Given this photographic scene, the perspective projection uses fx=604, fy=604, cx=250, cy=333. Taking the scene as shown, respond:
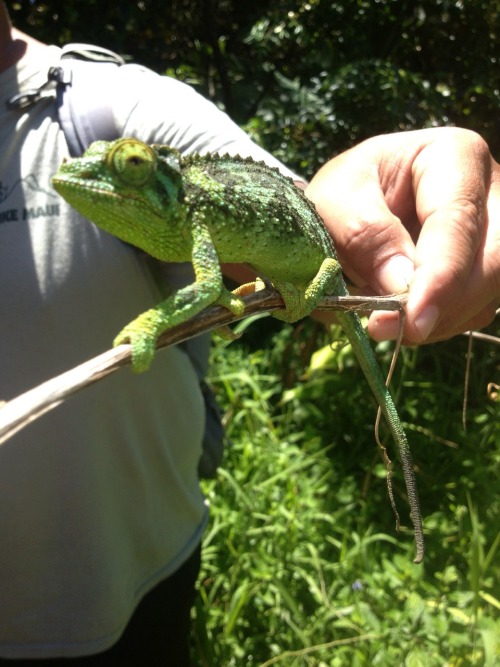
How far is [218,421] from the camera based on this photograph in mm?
1372

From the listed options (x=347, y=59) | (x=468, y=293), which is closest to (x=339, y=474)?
(x=468, y=293)

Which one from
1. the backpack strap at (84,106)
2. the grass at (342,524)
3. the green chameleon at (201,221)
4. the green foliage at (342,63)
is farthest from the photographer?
the green foliage at (342,63)

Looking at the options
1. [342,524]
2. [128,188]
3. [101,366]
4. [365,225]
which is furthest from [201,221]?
[342,524]

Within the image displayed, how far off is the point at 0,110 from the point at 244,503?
113cm

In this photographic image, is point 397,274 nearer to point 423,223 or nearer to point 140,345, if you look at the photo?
point 423,223

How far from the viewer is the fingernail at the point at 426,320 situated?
0.77 metres

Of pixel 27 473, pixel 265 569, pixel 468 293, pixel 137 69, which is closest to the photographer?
pixel 468 293

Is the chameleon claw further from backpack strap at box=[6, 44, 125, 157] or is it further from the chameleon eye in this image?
backpack strap at box=[6, 44, 125, 157]

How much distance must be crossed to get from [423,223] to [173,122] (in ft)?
1.65

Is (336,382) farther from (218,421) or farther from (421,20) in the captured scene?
(421,20)

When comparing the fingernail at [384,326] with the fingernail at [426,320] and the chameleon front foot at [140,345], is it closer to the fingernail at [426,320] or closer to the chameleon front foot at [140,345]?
the fingernail at [426,320]

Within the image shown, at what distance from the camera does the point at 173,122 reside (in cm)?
109

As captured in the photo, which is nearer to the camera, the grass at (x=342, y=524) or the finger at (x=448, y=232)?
the finger at (x=448, y=232)

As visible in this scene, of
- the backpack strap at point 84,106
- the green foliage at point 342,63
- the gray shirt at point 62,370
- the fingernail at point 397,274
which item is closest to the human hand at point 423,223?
the fingernail at point 397,274
